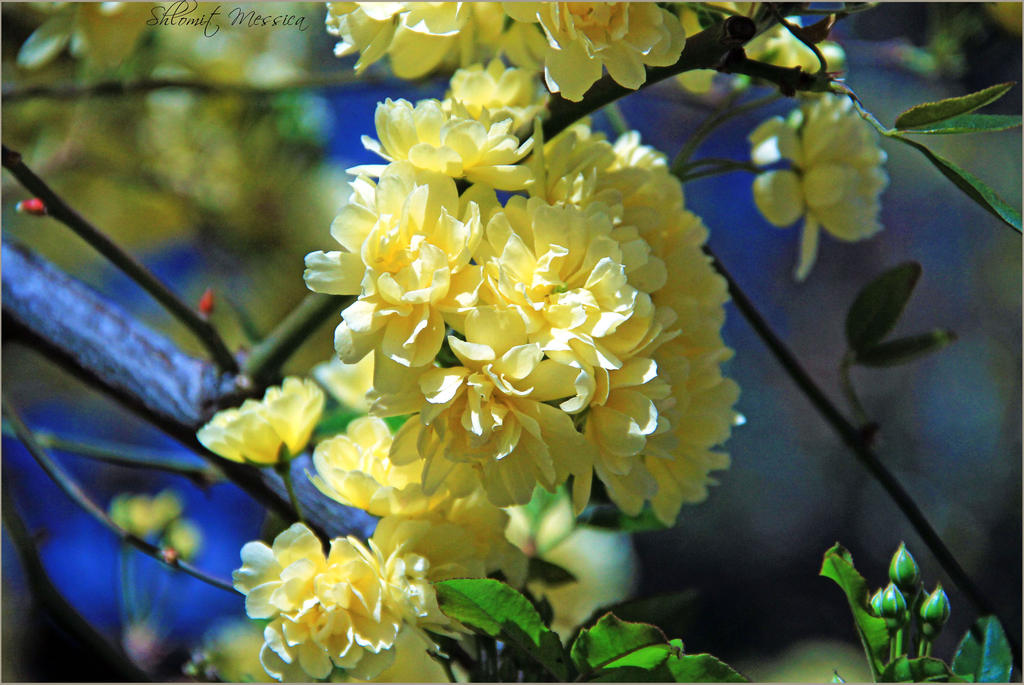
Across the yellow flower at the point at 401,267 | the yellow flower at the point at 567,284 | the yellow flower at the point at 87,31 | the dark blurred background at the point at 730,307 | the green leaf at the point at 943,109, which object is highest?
the yellow flower at the point at 87,31

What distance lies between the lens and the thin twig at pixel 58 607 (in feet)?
1.89

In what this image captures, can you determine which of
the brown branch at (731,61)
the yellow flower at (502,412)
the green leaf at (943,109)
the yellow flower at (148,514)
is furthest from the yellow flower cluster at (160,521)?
the green leaf at (943,109)

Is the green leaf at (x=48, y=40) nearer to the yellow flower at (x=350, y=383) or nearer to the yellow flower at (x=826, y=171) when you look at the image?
the yellow flower at (x=350, y=383)

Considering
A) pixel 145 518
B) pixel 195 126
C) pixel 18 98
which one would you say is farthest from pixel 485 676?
pixel 195 126

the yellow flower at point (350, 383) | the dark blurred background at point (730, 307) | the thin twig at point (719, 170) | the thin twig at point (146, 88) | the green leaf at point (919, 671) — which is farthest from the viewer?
the dark blurred background at point (730, 307)

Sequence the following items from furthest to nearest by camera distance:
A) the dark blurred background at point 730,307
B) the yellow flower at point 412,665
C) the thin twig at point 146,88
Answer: the dark blurred background at point 730,307 → the thin twig at point 146,88 → the yellow flower at point 412,665

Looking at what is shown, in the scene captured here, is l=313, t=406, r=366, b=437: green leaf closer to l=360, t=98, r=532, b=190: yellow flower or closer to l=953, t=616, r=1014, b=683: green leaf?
l=360, t=98, r=532, b=190: yellow flower

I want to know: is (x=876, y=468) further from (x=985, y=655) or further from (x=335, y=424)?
(x=335, y=424)

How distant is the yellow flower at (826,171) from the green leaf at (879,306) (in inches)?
1.8

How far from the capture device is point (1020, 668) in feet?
1.82

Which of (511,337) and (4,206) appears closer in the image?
(511,337)

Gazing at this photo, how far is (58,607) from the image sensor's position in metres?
0.59

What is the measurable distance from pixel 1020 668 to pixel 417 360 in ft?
1.57

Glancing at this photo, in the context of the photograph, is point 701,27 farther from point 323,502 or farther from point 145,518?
point 145,518
